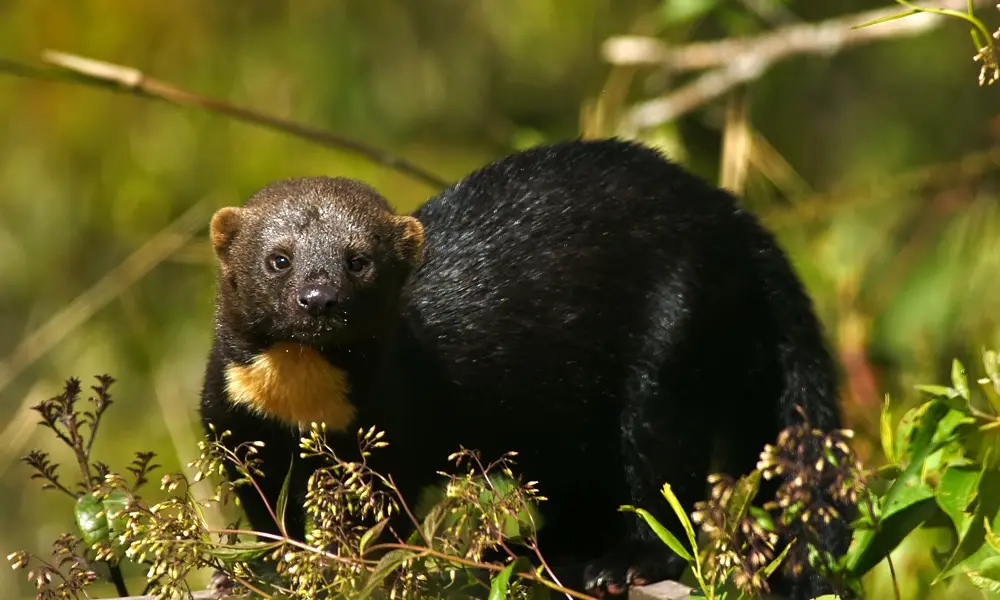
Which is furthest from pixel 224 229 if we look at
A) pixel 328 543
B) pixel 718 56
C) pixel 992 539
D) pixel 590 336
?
pixel 718 56

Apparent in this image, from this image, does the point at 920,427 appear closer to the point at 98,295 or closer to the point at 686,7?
the point at 686,7

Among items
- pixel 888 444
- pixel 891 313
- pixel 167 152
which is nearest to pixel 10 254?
pixel 167 152

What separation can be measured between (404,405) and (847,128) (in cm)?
680

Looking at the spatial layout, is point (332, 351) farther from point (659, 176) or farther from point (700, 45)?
point (700, 45)

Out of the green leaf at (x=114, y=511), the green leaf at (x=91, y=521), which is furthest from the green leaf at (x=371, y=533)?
the green leaf at (x=91, y=521)

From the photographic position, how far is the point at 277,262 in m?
3.87

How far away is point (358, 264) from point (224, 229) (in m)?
0.44

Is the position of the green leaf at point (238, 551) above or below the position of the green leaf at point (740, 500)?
above

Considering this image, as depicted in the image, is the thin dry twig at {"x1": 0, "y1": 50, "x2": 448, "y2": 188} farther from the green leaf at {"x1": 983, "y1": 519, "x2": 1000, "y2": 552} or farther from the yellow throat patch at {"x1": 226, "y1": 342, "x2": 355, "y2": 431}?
the green leaf at {"x1": 983, "y1": 519, "x2": 1000, "y2": 552}

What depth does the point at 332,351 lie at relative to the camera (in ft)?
12.7

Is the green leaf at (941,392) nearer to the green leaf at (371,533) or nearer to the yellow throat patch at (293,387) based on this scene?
the green leaf at (371,533)

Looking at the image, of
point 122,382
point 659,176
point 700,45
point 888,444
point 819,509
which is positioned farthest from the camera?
point 122,382

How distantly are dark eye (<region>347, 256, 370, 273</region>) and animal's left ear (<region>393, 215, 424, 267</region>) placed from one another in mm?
171

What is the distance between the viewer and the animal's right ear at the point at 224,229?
4.06 m
